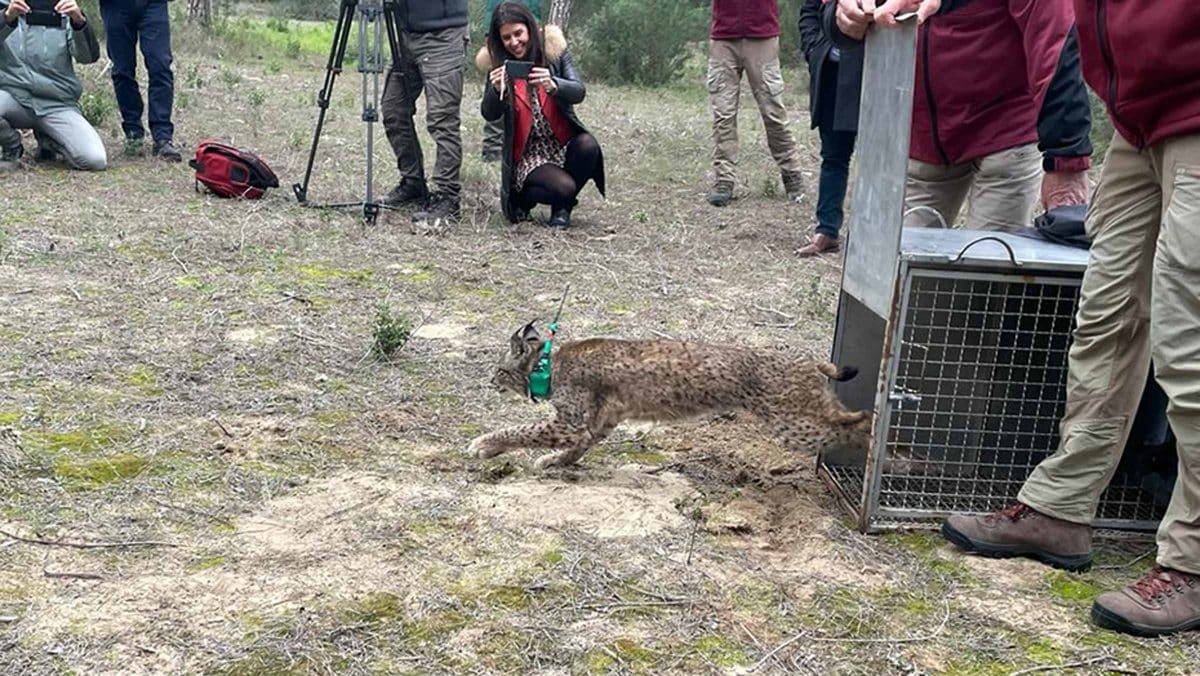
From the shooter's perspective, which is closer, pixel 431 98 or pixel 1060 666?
pixel 1060 666

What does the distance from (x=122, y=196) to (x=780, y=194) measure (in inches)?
→ 209

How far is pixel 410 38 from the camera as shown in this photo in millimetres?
8461

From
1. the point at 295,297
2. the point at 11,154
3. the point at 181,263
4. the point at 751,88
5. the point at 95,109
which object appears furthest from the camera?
the point at 95,109

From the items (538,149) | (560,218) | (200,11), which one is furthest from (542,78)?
(200,11)

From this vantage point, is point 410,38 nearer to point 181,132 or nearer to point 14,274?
point 14,274

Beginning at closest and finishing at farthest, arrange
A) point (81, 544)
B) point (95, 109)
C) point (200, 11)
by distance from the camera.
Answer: point (81, 544), point (95, 109), point (200, 11)

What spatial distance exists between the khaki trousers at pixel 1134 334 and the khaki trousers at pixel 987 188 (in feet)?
3.25

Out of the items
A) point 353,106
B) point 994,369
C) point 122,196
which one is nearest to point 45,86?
point 122,196

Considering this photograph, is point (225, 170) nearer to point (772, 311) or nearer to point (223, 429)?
point (772, 311)

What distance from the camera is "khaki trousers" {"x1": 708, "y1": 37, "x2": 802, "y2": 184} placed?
30.9ft

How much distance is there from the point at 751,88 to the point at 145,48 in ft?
16.7

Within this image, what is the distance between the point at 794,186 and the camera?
9953 mm

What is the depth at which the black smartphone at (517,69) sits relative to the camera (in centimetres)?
820

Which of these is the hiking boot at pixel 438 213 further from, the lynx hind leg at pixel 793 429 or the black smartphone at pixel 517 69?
the lynx hind leg at pixel 793 429
